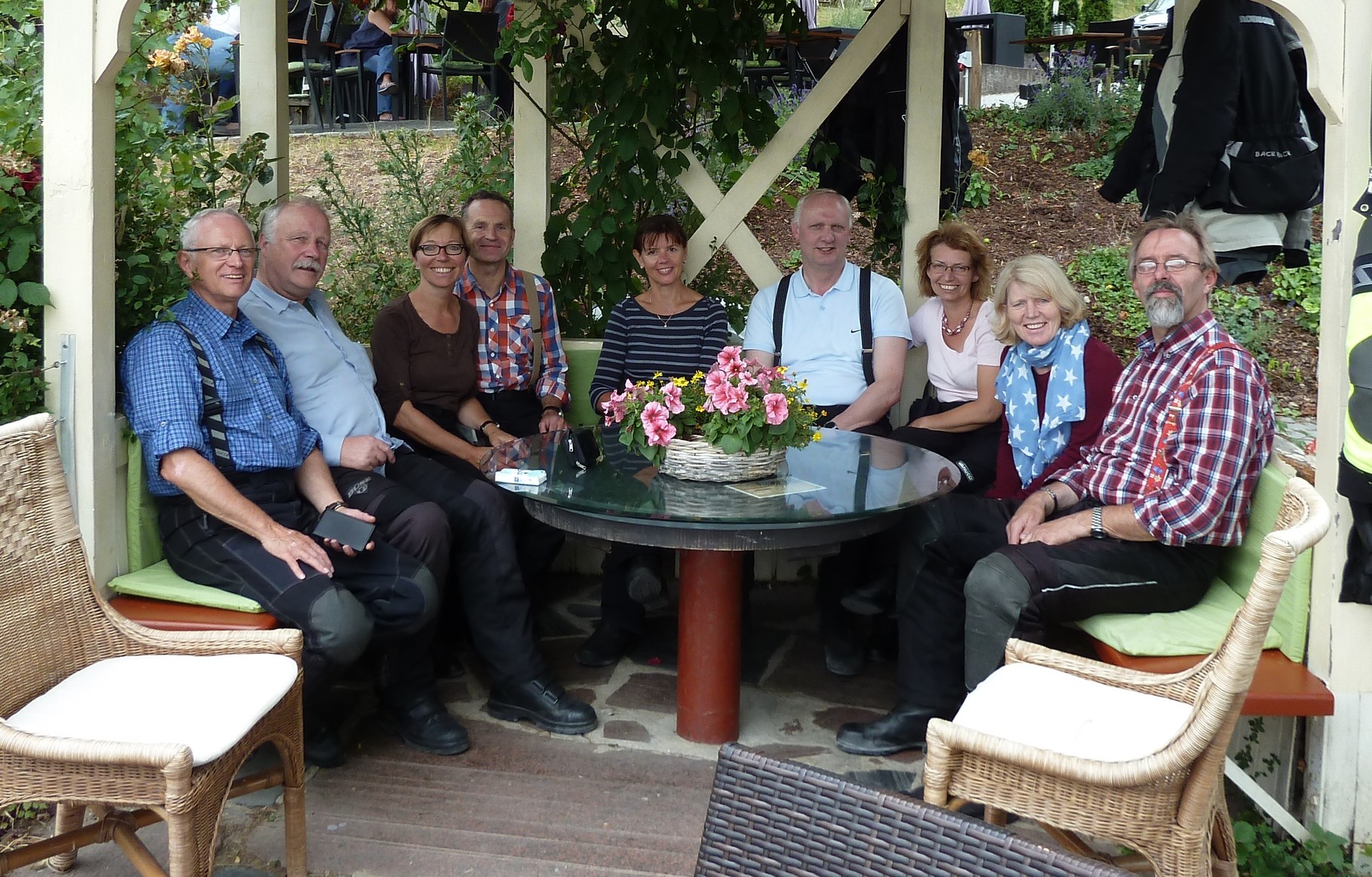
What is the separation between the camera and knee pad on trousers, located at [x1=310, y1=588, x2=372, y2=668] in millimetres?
3186

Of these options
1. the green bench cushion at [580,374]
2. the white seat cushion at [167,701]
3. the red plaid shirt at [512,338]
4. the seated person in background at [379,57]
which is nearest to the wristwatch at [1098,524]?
the white seat cushion at [167,701]

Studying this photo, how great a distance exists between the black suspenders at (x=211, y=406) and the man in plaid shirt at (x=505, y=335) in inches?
54.0

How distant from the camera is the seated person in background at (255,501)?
127 inches

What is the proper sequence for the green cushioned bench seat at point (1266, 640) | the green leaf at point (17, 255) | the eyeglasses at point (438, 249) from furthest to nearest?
the eyeglasses at point (438, 249) → the green leaf at point (17, 255) → the green cushioned bench seat at point (1266, 640)

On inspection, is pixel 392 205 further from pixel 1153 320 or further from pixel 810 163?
pixel 1153 320

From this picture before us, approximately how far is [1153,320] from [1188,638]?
2.70 feet

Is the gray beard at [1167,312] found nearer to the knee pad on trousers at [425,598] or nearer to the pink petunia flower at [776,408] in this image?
the pink petunia flower at [776,408]

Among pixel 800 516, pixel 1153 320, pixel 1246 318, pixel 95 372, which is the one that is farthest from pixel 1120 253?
pixel 95 372

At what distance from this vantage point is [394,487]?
151 inches

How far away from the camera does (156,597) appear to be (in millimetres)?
3295

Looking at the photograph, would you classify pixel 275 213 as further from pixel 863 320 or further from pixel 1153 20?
pixel 1153 20

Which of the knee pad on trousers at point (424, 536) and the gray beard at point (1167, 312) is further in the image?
the knee pad on trousers at point (424, 536)

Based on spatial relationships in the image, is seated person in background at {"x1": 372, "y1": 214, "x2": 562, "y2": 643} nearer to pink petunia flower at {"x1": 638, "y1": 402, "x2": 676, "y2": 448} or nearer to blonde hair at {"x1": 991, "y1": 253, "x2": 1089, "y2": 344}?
pink petunia flower at {"x1": 638, "y1": 402, "x2": 676, "y2": 448}

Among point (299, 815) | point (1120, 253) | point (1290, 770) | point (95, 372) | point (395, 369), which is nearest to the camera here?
point (299, 815)
